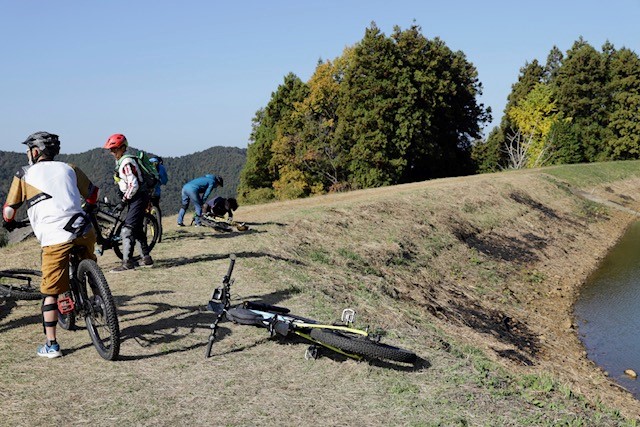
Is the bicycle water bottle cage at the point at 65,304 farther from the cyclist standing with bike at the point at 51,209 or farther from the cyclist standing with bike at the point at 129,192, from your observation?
the cyclist standing with bike at the point at 129,192

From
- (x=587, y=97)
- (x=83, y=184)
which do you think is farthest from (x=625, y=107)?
(x=83, y=184)

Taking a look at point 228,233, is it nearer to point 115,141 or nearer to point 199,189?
point 199,189

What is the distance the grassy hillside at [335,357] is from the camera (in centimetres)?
623

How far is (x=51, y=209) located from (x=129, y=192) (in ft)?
12.2

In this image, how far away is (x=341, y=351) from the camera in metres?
7.31

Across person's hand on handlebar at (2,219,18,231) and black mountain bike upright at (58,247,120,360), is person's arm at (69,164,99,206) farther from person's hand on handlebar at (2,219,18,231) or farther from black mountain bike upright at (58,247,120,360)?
person's hand on handlebar at (2,219,18,231)

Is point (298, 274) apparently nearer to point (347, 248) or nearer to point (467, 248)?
point (347, 248)

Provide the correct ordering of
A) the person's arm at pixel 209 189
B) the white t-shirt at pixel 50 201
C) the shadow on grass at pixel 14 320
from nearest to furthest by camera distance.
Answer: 1. the white t-shirt at pixel 50 201
2. the shadow on grass at pixel 14 320
3. the person's arm at pixel 209 189

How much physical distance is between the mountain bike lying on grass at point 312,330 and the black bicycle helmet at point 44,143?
276 cm

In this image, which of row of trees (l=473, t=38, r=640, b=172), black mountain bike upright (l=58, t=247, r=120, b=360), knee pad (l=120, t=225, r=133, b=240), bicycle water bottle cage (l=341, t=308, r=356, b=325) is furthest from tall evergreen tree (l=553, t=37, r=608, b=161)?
black mountain bike upright (l=58, t=247, r=120, b=360)

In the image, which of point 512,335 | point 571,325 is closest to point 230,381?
point 512,335

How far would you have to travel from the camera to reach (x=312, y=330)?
7.45 metres

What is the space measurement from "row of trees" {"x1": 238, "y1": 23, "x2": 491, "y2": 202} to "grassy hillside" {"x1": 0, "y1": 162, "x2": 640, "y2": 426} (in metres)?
24.5

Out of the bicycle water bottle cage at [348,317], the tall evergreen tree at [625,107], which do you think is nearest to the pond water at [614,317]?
the bicycle water bottle cage at [348,317]
